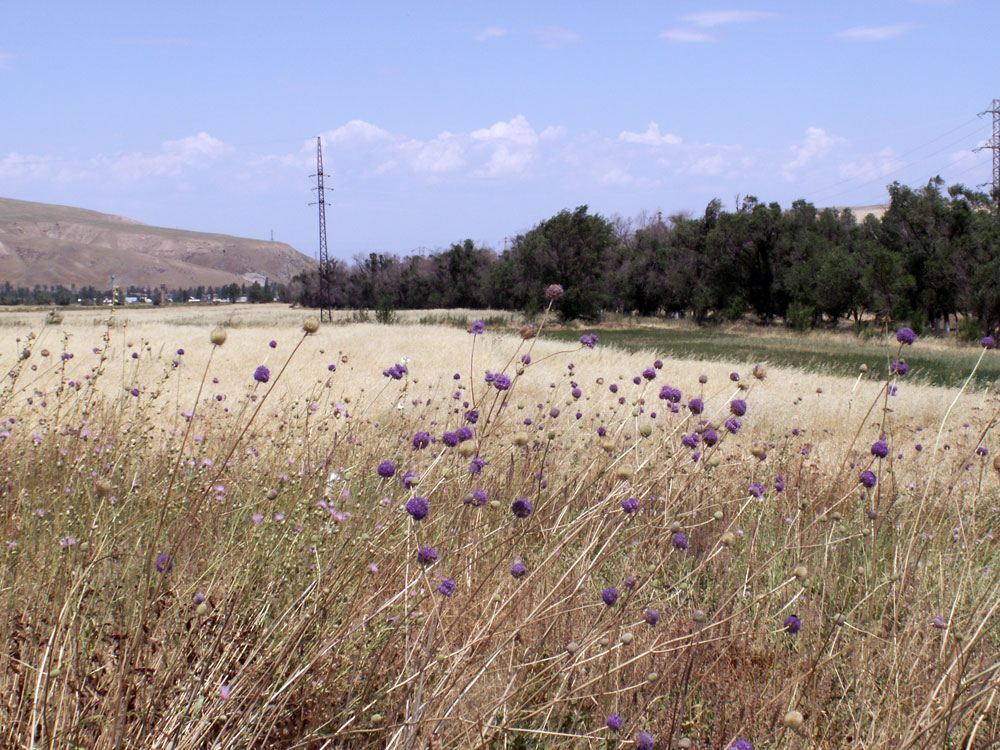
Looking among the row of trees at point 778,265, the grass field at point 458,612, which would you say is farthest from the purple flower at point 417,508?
the row of trees at point 778,265

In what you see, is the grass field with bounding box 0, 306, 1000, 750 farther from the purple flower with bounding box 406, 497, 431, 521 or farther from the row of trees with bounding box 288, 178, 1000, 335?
the row of trees with bounding box 288, 178, 1000, 335

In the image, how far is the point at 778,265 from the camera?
49656mm

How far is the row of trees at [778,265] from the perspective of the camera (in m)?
39.1

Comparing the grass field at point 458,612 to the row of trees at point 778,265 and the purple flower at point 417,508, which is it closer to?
the purple flower at point 417,508

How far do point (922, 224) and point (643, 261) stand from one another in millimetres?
22126

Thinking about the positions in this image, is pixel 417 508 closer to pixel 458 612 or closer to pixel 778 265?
pixel 458 612

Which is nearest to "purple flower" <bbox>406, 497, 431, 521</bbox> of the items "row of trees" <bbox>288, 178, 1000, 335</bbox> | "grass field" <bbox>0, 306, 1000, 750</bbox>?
"grass field" <bbox>0, 306, 1000, 750</bbox>

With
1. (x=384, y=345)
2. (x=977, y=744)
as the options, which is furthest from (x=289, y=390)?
(x=384, y=345)

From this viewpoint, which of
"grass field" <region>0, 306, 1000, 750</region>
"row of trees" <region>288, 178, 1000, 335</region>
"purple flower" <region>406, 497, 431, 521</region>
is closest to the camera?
"purple flower" <region>406, 497, 431, 521</region>

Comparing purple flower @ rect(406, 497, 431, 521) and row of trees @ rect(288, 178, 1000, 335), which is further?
row of trees @ rect(288, 178, 1000, 335)

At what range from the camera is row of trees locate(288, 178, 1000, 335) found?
3912 centimetres

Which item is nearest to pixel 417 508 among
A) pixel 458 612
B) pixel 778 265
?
pixel 458 612

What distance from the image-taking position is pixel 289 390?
7469 millimetres

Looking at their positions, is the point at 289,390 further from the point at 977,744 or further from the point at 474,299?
the point at 474,299
